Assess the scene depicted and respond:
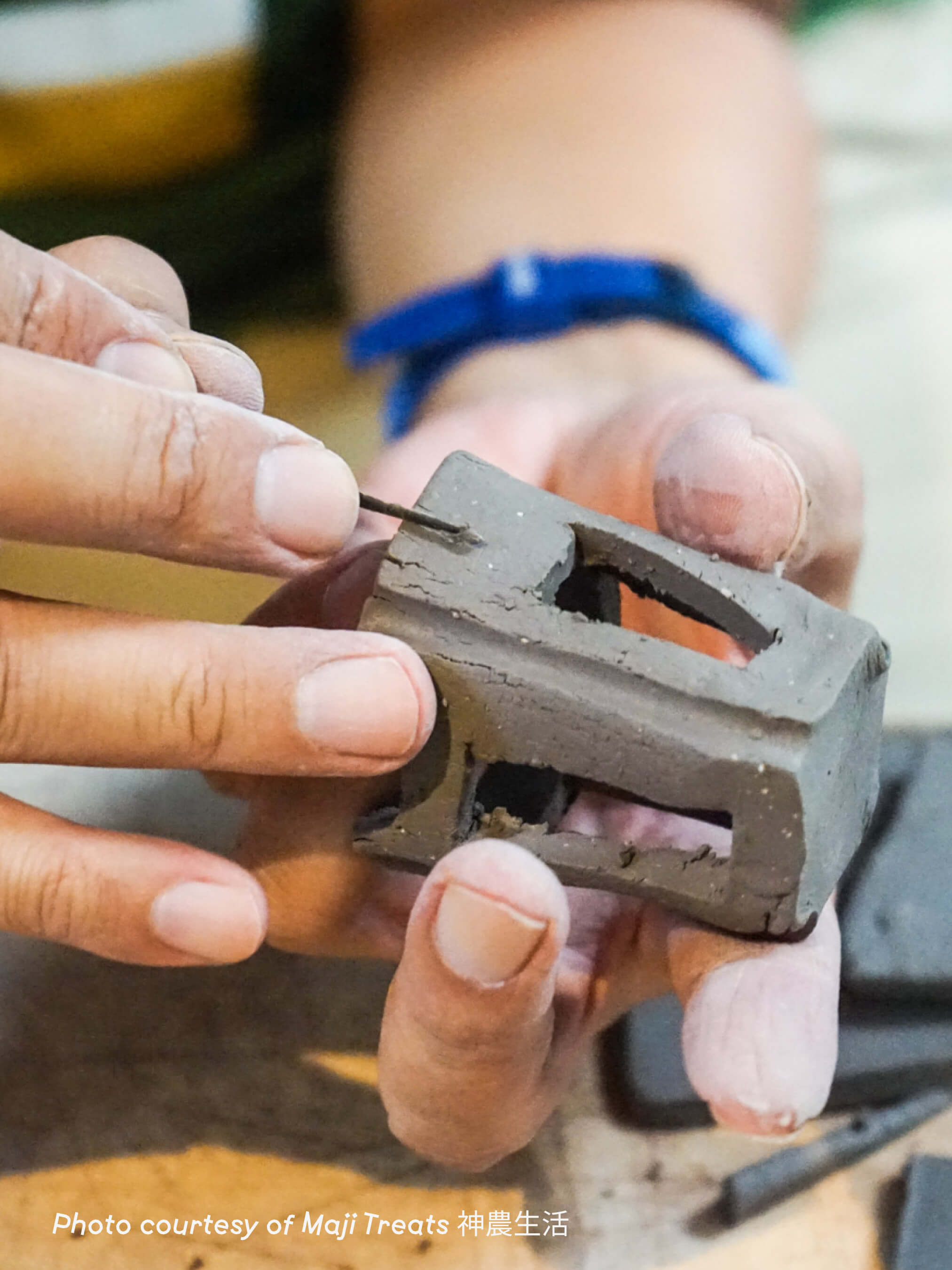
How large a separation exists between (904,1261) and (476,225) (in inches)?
48.0

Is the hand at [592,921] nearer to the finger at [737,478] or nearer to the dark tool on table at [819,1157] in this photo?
the finger at [737,478]

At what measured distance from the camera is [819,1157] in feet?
2.63

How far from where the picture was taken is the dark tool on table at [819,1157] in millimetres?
774

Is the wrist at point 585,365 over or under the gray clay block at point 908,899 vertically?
over

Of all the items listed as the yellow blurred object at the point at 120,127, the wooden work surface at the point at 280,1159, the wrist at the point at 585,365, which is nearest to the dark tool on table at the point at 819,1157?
the wooden work surface at the point at 280,1159

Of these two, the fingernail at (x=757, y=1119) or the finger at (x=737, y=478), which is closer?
the fingernail at (x=757, y=1119)

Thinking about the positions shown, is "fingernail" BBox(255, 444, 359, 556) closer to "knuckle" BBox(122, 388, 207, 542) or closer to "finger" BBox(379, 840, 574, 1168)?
"knuckle" BBox(122, 388, 207, 542)

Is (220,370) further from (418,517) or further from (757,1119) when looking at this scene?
(757,1119)

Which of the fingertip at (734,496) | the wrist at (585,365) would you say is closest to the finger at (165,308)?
the fingertip at (734,496)

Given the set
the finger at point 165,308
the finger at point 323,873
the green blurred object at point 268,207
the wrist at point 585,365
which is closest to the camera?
the finger at point 165,308

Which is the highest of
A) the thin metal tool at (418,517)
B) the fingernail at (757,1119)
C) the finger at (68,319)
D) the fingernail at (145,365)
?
the finger at (68,319)

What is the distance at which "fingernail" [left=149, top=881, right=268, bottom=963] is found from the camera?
0.69 metres

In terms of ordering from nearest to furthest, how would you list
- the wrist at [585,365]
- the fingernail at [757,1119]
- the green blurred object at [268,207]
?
the fingernail at [757,1119], the green blurred object at [268,207], the wrist at [585,365]

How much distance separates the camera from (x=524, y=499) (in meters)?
0.70
